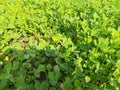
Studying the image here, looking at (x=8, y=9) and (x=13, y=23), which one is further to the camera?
(x=8, y=9)

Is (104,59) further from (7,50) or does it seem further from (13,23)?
(13,23)

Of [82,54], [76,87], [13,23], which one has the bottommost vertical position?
[76,87]

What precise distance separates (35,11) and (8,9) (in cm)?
45

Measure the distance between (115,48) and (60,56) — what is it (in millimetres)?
564

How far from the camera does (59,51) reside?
2791 mm

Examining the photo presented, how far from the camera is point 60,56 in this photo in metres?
2.62

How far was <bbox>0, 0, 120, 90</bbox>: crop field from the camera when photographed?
7.45ft

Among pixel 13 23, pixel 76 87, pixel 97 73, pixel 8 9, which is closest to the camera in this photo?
pixel 76 87

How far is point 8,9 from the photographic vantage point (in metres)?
4.29

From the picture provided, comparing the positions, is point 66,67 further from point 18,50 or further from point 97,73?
point 18,50

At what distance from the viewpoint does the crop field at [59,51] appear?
227 cm

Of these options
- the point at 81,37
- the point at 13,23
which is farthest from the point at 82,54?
the point at 13,23

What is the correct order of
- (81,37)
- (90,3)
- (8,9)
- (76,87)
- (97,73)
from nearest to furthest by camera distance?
1. (76,87)
2. (97,73)
3. (81,37)
4. (8,9)
5. (90,3)

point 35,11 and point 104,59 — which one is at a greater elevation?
point 35,11
